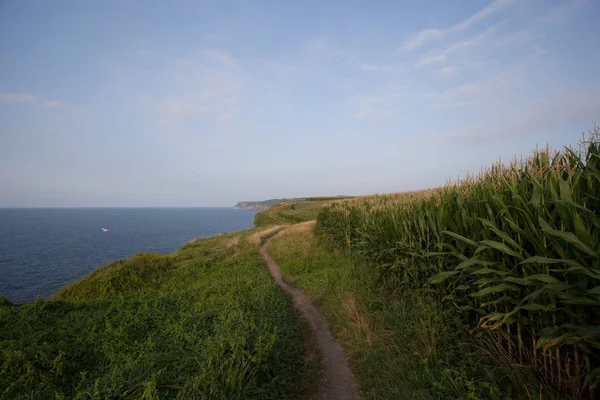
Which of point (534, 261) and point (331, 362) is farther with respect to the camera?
point (331, 362)

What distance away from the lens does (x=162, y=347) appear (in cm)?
536

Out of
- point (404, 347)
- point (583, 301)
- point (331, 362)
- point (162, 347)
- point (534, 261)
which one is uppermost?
point (534, 261)

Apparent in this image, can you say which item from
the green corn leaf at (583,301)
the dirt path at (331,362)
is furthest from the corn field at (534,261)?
the dirt path at (331,362)

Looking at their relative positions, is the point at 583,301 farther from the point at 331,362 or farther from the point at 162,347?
the point at 162,347

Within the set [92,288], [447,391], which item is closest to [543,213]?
[447,391]

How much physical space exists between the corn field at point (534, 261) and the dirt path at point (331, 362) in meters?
2.23

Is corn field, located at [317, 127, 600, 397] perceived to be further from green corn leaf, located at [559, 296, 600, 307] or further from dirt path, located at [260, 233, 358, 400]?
dirt path, located at [260, 233, 358, 400]

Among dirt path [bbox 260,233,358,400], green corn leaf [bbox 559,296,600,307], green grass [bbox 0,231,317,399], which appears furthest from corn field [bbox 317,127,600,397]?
green grass [bbox 0,231,317,399]

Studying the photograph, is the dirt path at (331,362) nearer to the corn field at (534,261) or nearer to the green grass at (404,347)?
the green grass at (404,347)

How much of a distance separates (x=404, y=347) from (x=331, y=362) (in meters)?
1.56

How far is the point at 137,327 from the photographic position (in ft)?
22.5

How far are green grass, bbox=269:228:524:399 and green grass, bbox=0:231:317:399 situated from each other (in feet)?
3.47

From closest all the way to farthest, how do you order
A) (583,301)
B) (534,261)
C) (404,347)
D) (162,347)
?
(583,301) → (534,261) → (404,347) → (162,347)

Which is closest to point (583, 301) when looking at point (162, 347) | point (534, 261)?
point (534, 261)
